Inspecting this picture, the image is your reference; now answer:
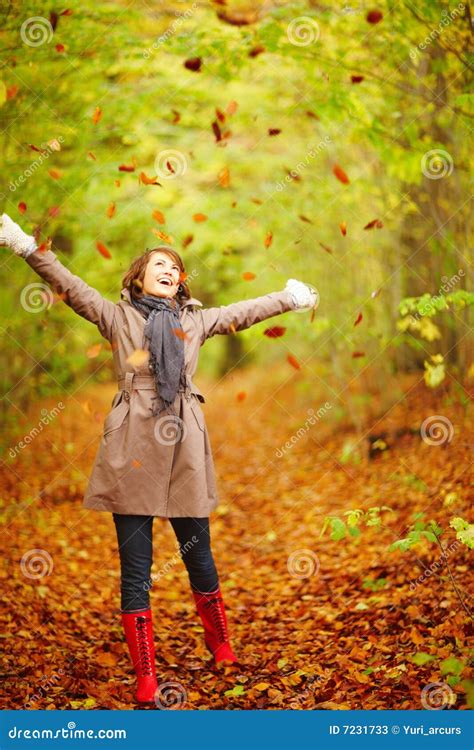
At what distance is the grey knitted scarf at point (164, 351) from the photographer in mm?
2951

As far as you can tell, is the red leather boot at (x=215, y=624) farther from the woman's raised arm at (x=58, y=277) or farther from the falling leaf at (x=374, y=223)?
the falling leaf at (x=374, y=223)

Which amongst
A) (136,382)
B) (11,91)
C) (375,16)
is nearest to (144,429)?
(136,382)

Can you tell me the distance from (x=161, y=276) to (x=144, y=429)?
2.30ft

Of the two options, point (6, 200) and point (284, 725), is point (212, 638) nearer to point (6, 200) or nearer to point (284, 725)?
point (284, 725)

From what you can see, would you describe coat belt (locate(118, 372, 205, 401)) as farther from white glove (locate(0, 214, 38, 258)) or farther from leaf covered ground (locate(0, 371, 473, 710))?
leaf covered ground (locate(0, 371, 473, 710))

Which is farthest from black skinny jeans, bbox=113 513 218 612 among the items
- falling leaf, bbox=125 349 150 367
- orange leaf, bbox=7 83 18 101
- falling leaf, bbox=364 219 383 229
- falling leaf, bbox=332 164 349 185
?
orange leaf, bbox=7 83 18 101

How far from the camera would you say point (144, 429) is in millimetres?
2998

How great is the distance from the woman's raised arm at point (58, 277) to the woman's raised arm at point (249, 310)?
0.46m

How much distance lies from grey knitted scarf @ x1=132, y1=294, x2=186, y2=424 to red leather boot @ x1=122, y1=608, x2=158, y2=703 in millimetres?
906

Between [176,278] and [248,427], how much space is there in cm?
679

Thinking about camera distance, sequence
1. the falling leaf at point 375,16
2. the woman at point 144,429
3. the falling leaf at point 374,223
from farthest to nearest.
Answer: the falling leaf at point 375,16 → the falling leaf at point 374,223 → the woman at point 144,429

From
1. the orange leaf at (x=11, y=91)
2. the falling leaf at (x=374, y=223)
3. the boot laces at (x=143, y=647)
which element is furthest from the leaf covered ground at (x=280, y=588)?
the orange leaf at (x=11, y=91)

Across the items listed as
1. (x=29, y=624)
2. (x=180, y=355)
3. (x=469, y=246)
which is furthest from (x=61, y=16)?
(x=29, y=624)

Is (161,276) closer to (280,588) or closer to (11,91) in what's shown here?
(11,91)
